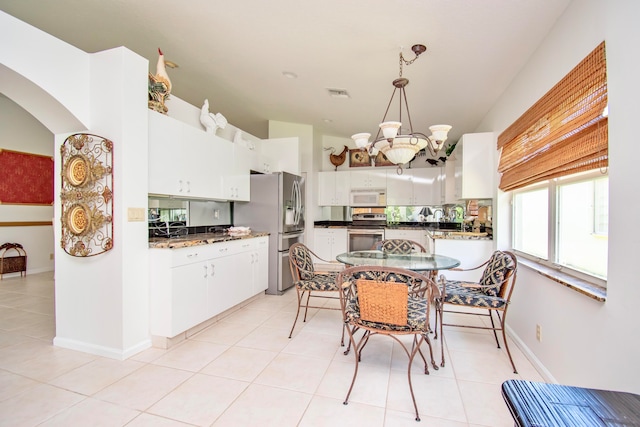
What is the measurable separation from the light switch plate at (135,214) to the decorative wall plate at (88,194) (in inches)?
4.8

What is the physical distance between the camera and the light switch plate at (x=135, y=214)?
2.33 meters

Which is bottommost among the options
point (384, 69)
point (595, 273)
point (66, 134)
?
point (595, 273)

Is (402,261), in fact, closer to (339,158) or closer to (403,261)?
(403,261)

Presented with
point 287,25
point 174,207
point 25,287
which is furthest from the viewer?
point 25,287

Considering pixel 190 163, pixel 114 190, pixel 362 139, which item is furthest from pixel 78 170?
pixel 362 139

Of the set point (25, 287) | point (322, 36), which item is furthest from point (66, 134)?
point (25, 287)

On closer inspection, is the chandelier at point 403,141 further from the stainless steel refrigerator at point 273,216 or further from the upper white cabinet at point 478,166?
the stainless steel refrigerator at point 273,216

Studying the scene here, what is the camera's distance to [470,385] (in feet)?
6.56

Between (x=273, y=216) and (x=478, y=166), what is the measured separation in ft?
8.92

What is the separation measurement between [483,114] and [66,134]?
4.59 meters

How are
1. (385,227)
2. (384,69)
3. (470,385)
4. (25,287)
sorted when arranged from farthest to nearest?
(385,227), (25,287), (384,69), (470,385)

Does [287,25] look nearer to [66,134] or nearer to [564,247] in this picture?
[66,134]

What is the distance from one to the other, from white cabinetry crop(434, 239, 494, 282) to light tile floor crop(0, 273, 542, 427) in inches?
36.5

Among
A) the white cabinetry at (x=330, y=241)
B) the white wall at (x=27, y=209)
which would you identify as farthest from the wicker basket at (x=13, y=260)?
the white cabinetry at (x=330, y=241)
